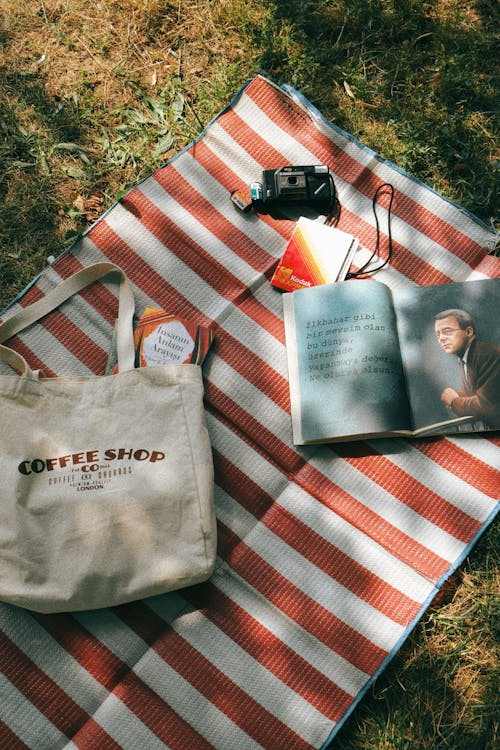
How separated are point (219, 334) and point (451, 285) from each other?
789 millimetres

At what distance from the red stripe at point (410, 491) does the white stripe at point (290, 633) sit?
49cm

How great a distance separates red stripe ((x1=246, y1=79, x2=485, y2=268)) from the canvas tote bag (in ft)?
3.11

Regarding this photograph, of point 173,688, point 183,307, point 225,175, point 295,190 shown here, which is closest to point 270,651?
point 173,688

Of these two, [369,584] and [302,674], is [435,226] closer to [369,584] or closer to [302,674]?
[369,584]

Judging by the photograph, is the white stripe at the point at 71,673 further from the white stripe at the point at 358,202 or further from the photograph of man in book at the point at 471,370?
the white stripe at the point at 358,202

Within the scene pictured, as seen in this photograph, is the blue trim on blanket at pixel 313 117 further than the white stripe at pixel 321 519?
Yes

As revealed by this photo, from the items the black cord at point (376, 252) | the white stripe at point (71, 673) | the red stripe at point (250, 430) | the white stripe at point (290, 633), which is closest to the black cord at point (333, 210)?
the black cord at point (376, 252)

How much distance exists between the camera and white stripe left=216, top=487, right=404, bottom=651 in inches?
73.4

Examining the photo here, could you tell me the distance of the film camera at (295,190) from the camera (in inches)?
87.9

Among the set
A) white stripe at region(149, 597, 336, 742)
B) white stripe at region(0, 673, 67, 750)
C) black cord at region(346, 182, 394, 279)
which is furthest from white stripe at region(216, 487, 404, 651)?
black cord at region(346, 182, 394, 279)

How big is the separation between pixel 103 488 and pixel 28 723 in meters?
0.67

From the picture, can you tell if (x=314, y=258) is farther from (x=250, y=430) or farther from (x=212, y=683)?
(x=212, y=683)

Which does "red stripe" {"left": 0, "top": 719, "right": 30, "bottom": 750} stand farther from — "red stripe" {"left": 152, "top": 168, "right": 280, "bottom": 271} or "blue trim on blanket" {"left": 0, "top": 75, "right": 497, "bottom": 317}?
"red stripe" {"left": 152, "top": 168, "right": 280, "bottom": 271}

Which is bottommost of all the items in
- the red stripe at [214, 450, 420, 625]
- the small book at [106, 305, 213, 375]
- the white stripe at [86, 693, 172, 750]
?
the white stripe at [86, 693, 172, 750]
